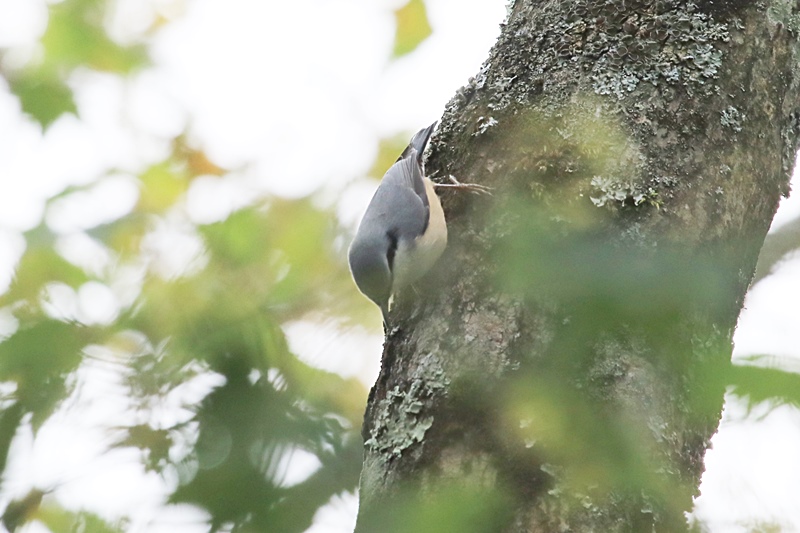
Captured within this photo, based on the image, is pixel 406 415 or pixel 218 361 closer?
pixel 218 361

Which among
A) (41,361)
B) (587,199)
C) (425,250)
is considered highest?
(41,361)

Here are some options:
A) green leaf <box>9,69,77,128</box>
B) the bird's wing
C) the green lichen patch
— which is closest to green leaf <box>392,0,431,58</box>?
the bird's wing

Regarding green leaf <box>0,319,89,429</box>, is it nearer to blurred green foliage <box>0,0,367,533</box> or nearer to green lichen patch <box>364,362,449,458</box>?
blurred green foliage <box>0,0,367,533</box>

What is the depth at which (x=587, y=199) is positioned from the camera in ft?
5.71

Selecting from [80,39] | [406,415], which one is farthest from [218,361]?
[80,39]

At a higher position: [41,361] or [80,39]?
[41,361]

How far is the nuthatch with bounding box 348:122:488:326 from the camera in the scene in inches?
83.0

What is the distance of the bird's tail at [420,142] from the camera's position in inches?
99.5

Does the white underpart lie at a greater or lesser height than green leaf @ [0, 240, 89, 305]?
lesser

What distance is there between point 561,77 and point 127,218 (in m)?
1.16

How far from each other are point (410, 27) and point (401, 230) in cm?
69

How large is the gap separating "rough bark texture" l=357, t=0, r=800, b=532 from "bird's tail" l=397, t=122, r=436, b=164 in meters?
0.24

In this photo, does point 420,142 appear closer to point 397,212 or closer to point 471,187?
point 397,212

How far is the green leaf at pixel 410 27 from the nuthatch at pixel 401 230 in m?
0.27
